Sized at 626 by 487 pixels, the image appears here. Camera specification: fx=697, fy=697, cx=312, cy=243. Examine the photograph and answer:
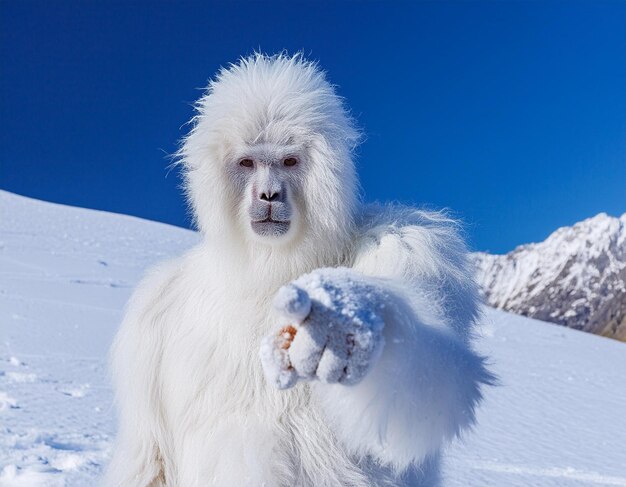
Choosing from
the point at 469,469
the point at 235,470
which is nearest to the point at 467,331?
the point at 235,470

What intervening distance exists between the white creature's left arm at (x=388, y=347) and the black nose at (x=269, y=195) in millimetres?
259

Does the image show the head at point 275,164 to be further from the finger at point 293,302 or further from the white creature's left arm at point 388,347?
the finger at point 293,302

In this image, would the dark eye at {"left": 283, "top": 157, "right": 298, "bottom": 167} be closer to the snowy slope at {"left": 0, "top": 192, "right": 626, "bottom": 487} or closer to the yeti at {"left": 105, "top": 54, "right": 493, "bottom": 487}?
the yeti at {"left": 105, "top": 54, "right": 493, "bottom": 487}

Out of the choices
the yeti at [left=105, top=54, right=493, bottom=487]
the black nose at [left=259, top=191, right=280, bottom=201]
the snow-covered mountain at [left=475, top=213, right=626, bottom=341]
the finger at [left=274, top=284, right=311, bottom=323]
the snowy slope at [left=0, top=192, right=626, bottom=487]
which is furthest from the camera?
the snow-covered mountain at [left=475, top=213, right=626, bottom=341]

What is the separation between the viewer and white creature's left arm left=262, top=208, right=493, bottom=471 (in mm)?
1221

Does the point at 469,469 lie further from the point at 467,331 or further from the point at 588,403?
the point at 588,403

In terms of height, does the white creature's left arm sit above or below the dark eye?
below

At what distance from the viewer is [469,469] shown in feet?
11.4

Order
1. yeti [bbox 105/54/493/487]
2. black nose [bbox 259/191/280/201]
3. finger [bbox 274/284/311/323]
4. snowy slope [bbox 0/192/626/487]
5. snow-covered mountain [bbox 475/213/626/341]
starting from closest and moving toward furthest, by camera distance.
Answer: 1. finger [bbox 274/284/311/323]
2. yeti [bbox 105/54/493/487]
3. black nose [bbox 259/191/280/201]
4. snowy slope [bbox 0/192/626/487]
5. snow-covered mountain [bbox 475/213/626/341]

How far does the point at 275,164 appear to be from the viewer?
1816 mm

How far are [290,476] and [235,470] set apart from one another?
0.14 m

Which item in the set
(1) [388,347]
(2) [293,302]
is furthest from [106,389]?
(2) [293,302]

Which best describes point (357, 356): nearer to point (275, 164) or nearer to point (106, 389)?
point (275, 164)

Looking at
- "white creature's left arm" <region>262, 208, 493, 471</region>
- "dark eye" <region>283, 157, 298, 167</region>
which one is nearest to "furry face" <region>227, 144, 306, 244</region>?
"dark eye" <region>283, 157, 298, 167</region>
